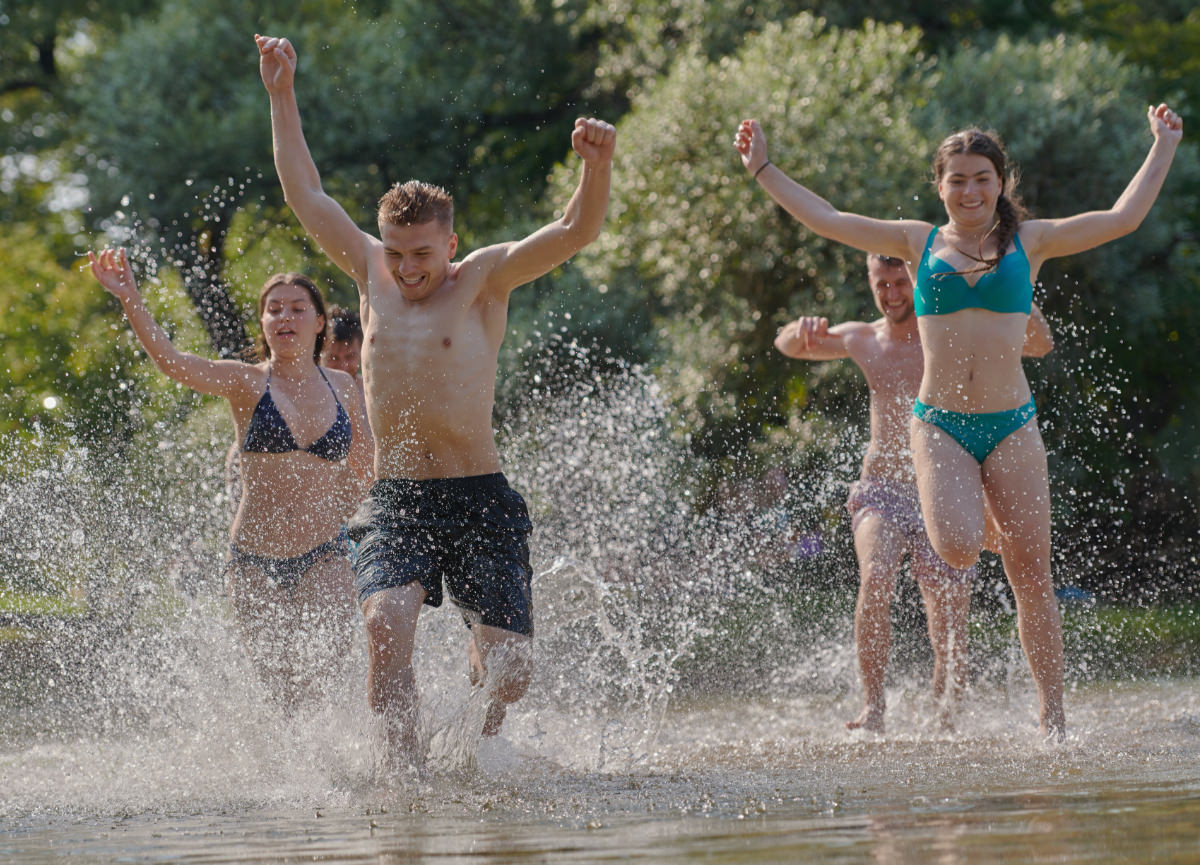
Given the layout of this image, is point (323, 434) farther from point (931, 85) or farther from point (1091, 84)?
point (1091, 84)

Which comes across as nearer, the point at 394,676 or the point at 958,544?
the point at 394,676

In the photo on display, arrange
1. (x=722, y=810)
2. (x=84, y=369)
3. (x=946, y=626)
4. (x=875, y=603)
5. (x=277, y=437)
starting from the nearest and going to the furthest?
(x=722, y=810) → (x=277, y=437) → (x=875, y=603) → (x=946, y=626) → (x=84, y=369)

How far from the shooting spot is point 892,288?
6.61 m

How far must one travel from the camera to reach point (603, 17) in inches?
644

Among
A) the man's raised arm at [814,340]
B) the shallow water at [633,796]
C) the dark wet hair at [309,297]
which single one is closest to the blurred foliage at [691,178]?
the man's raised arm at [814,340]

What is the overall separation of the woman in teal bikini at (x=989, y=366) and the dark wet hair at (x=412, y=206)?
4.37 ft

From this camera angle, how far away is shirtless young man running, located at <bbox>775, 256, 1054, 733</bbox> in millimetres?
6258

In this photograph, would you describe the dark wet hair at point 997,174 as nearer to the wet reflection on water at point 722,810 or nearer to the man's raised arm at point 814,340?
the man's raised arm at point 814,340

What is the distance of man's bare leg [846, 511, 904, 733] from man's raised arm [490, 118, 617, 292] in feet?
7.02

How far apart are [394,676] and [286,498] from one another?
1.50 metres

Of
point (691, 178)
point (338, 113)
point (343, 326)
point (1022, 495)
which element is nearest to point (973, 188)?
point (1022, 495)

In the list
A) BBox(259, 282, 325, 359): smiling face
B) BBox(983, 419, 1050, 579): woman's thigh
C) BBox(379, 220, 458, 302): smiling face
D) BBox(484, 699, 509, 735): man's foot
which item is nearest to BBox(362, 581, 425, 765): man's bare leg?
→ BBox(484, 699, 509, 735): man's foot

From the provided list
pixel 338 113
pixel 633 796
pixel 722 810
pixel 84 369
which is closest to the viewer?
pixel 722 810

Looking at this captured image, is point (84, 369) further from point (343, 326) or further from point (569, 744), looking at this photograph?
point (569, 744)
